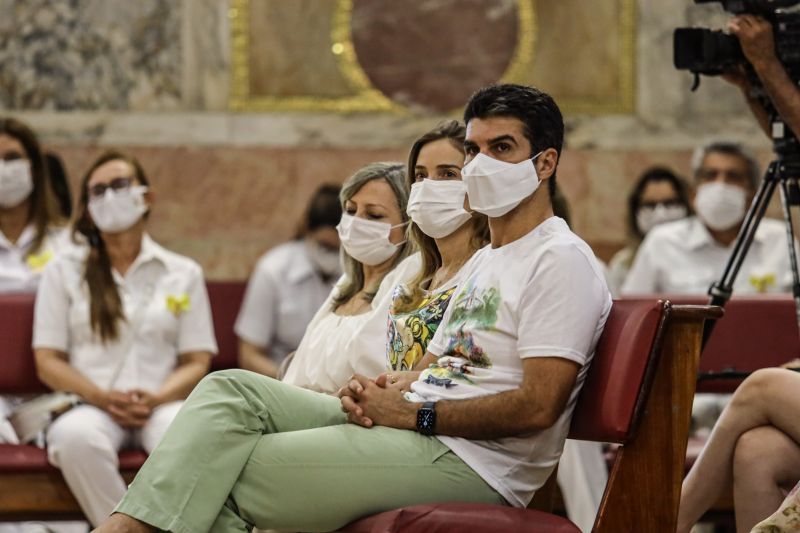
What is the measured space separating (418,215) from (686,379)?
39.7 inches

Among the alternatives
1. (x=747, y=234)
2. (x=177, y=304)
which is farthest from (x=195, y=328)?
(x=747, y=234)

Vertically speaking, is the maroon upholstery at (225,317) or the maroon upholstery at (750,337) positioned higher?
the maroon upholstery at (750,337)

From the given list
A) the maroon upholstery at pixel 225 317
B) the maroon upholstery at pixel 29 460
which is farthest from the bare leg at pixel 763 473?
the maroon upholstery at pixel 225 317

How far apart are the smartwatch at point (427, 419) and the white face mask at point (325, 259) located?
347 centimetres

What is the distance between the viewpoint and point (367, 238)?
14.0 ft

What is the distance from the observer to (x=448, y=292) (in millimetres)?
3680

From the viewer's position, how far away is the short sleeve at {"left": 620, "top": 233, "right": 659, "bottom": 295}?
623 centimetres

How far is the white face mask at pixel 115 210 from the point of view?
5.48 m

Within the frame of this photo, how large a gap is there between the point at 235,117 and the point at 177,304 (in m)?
2.92

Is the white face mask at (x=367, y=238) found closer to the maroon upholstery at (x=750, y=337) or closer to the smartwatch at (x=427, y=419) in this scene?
the smartwatch at (x=427, y=419)

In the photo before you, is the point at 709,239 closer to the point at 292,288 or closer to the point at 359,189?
the point at 292,288

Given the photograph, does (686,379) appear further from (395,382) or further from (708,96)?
(708,96)

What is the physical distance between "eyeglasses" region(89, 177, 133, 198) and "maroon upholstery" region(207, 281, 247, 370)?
1.33m

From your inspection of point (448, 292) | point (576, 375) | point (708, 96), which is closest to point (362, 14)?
point (708, 96)
